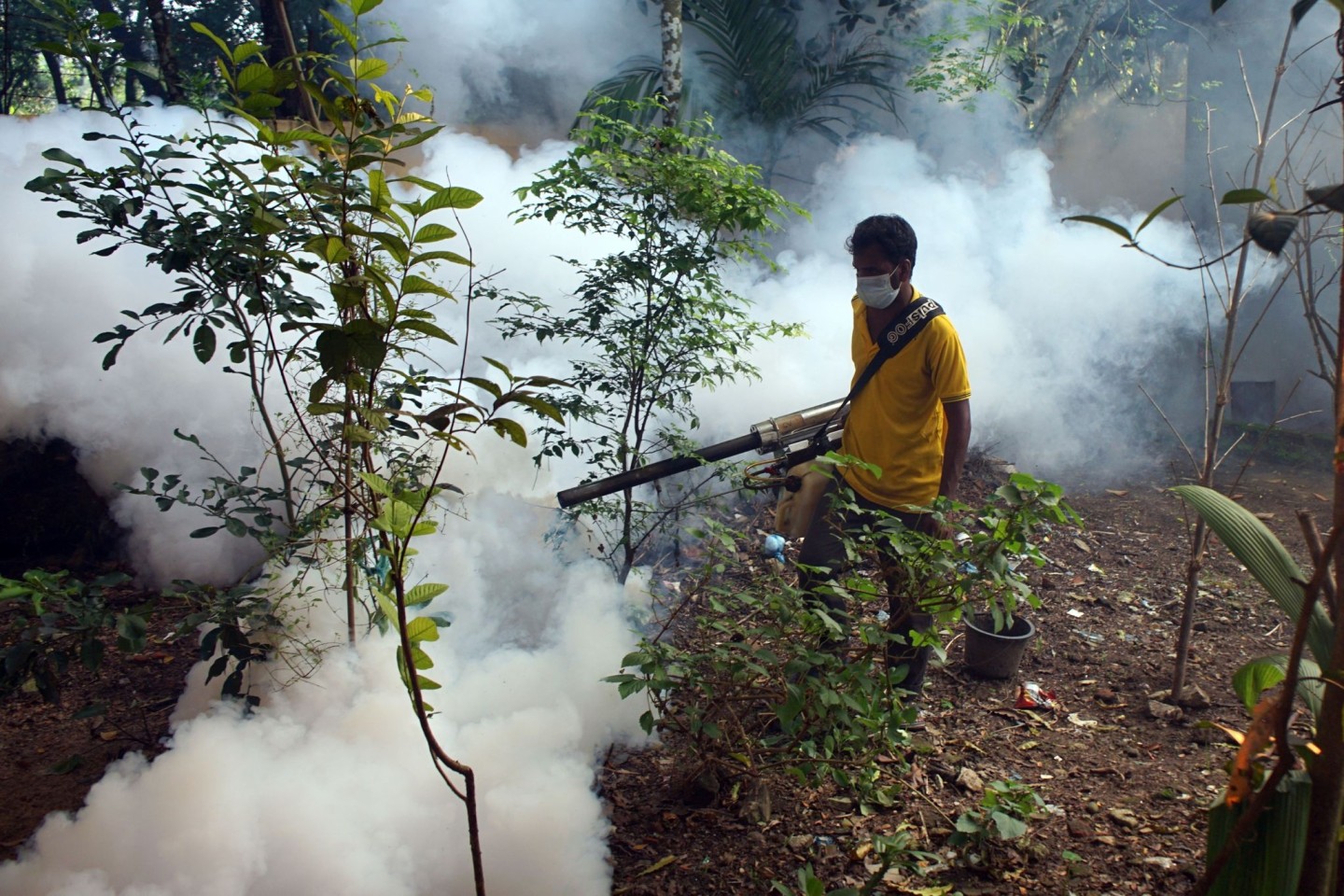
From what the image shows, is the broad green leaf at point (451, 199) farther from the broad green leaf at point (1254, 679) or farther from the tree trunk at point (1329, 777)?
the broad green leaf at point (1254, 679)

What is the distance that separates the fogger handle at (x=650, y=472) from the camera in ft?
10.4

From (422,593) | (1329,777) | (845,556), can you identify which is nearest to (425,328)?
(422,593)

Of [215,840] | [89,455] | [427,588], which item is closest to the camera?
[427,588]

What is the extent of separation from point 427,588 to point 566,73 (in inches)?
303

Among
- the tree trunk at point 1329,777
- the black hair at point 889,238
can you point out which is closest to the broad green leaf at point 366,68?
the tree trunk at point 1329,777

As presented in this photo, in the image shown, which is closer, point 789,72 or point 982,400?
point 982,400

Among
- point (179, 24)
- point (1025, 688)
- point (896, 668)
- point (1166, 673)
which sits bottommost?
point (896, 668)

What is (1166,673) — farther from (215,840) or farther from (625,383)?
(215,840)

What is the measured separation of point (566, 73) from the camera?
8148 millimetres

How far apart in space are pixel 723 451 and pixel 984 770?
146 centimetres

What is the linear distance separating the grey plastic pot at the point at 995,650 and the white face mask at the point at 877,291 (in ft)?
4.52

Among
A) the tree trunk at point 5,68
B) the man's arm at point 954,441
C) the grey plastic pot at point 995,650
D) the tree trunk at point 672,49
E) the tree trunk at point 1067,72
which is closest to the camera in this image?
the man's arm at point 954,441

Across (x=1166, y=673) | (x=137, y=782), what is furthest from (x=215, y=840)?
(x=1166, y=673)

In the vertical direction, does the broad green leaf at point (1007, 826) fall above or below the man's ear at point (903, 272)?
below
